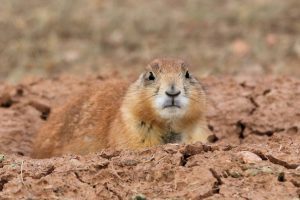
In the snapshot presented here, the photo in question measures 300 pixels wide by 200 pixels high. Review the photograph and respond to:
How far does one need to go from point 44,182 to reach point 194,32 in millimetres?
6553

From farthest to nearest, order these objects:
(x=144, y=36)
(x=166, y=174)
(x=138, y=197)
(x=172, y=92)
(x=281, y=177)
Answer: (x=144, y=36)
(x=172, y=92)
(x=166, y=174)
(x=281, y=177)
(x=138, y=197)

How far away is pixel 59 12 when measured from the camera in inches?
439

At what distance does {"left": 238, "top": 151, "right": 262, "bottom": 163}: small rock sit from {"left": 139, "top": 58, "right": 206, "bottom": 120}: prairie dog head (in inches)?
36.7

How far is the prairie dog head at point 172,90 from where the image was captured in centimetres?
552

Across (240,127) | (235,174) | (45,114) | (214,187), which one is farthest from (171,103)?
(45,114)

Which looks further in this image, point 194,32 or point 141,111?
point 194,32

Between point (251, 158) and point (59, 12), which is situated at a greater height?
point (59, 12)

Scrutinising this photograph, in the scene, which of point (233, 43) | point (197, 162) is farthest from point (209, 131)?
point (233, 43)

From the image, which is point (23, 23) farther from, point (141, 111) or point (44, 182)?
point (44, 182)

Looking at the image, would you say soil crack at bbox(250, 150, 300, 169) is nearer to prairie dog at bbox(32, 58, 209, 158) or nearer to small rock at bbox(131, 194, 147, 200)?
small rock at bbox(131, 194, 147, 200)

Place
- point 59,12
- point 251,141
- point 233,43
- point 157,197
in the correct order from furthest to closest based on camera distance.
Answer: point 59,12
point 233,43
point 251,141
point 157,197

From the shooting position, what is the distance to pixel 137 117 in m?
5.89

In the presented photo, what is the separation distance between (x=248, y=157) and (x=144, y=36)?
6.17 meters

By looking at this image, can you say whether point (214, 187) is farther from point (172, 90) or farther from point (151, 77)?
point (151, 77)
